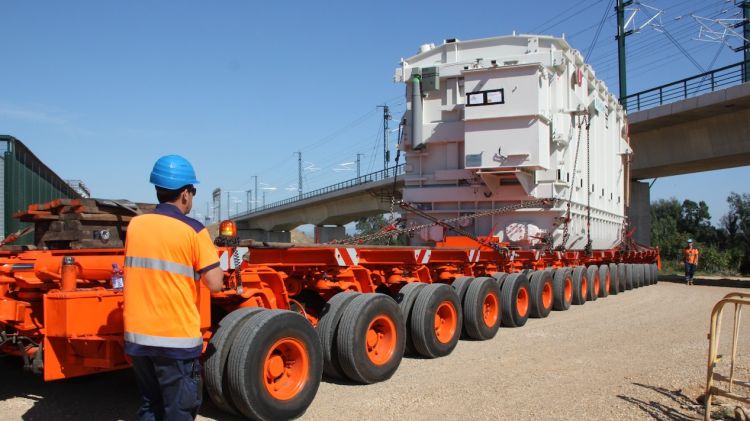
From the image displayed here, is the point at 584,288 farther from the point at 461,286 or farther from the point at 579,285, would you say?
the point at 461,286

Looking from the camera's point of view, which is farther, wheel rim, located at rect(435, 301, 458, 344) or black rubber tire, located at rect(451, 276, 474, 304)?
black rubber tire, located at rect(451, 276, 474, 304)

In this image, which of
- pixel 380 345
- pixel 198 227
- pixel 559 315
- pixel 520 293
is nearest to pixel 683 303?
pixel 559 315

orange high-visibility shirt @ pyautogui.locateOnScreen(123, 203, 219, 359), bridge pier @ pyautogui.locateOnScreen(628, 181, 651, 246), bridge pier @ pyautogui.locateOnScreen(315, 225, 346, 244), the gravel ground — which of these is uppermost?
bridge pier @ pyautogui.locateOnScreen(628, 181, 651, 246)

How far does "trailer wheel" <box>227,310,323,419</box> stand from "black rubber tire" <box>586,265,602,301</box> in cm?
1034

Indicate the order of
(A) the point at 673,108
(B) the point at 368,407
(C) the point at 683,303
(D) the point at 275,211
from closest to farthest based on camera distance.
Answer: (B) the point at 368,407 → (C) the point at 683,303 → (A) the point at 673,108 → (D) the point at 275,211

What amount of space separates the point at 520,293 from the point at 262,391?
6.61 meters

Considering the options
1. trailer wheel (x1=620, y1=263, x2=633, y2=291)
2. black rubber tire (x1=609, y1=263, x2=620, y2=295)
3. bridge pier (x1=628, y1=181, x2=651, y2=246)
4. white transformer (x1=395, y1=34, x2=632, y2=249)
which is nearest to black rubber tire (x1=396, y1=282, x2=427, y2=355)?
white transformer (x1=395, y1=34, x2=632, y2=249)

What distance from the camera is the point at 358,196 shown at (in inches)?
1737

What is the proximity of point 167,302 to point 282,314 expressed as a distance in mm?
1871

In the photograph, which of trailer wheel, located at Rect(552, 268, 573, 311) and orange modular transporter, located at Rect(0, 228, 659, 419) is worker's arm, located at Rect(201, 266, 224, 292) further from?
trailer wheel, located at Rect(552, 268, 573, 311)

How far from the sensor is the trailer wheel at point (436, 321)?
7.30 metres

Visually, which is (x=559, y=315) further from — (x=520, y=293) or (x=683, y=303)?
(x=683, y=303)

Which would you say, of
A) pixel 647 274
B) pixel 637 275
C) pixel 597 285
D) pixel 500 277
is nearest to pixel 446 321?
pixel 500 277

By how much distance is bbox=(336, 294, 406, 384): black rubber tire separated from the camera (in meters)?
6.00
